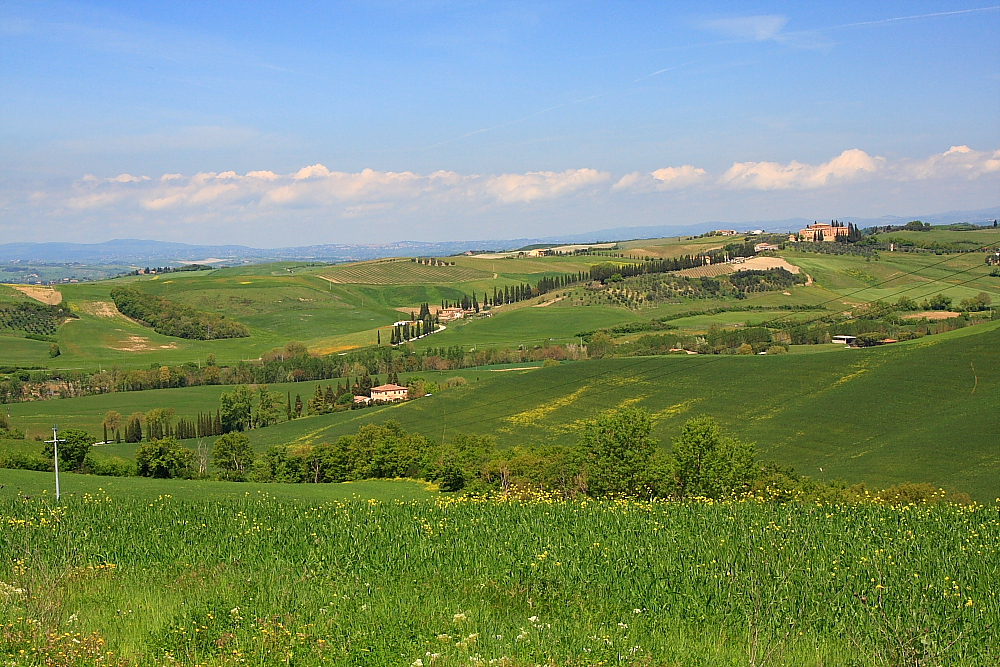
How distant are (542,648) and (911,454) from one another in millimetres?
52988

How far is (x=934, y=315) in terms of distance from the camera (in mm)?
110250

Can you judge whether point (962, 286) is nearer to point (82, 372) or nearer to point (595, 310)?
point (595, 310)

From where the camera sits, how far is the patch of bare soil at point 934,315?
106 meters

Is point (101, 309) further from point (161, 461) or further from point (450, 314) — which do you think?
point (161, 461)

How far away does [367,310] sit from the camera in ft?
616

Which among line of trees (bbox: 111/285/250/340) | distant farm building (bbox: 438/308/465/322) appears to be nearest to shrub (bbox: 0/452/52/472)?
line of trees (bbox: 111/285/250/340)

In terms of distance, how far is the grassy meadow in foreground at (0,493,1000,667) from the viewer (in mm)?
10328

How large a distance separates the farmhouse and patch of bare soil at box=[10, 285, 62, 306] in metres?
109

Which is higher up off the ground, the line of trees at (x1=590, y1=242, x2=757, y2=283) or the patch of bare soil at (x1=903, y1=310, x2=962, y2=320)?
the line of trees at (x1=590, y1=242, x2=757, y2=283)

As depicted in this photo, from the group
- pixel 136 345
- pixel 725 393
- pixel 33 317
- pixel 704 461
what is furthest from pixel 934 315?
pixel 33 317

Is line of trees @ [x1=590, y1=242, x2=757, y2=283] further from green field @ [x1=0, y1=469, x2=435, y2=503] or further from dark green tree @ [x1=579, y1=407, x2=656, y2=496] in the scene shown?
green field @ [x1=0, y1=469, x2=435, y2=503]

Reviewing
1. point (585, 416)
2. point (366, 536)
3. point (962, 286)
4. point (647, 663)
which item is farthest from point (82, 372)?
point (962, 286)

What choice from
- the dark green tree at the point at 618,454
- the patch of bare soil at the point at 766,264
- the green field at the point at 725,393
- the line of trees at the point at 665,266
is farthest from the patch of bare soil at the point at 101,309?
the dark green tree at the point at 618,454

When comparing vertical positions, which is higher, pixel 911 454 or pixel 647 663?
pixel 647 663
